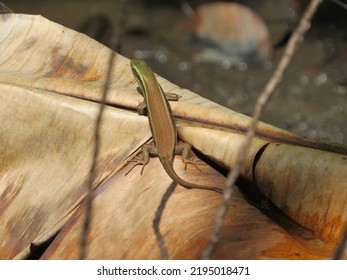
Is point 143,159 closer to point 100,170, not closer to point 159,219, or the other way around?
point 100,170

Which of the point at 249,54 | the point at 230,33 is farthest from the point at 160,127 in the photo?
the point at 249,54

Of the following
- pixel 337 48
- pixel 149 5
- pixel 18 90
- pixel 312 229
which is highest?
pixel 312 229

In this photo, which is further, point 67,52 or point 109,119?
point 67,52

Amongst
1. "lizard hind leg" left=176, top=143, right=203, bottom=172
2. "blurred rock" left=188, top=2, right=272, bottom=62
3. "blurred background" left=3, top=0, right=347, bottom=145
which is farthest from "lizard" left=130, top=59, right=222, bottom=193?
"blurred rock" left=188, top=2, right=272, bottom=62

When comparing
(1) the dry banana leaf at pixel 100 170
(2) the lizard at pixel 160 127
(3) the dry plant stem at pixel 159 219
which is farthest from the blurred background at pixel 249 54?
(3) the dry plant stem at pixel 159 219

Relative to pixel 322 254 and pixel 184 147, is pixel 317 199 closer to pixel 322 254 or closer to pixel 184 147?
pixel 322 254

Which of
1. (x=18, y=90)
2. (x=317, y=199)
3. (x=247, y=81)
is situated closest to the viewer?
(x=317, y=199)
